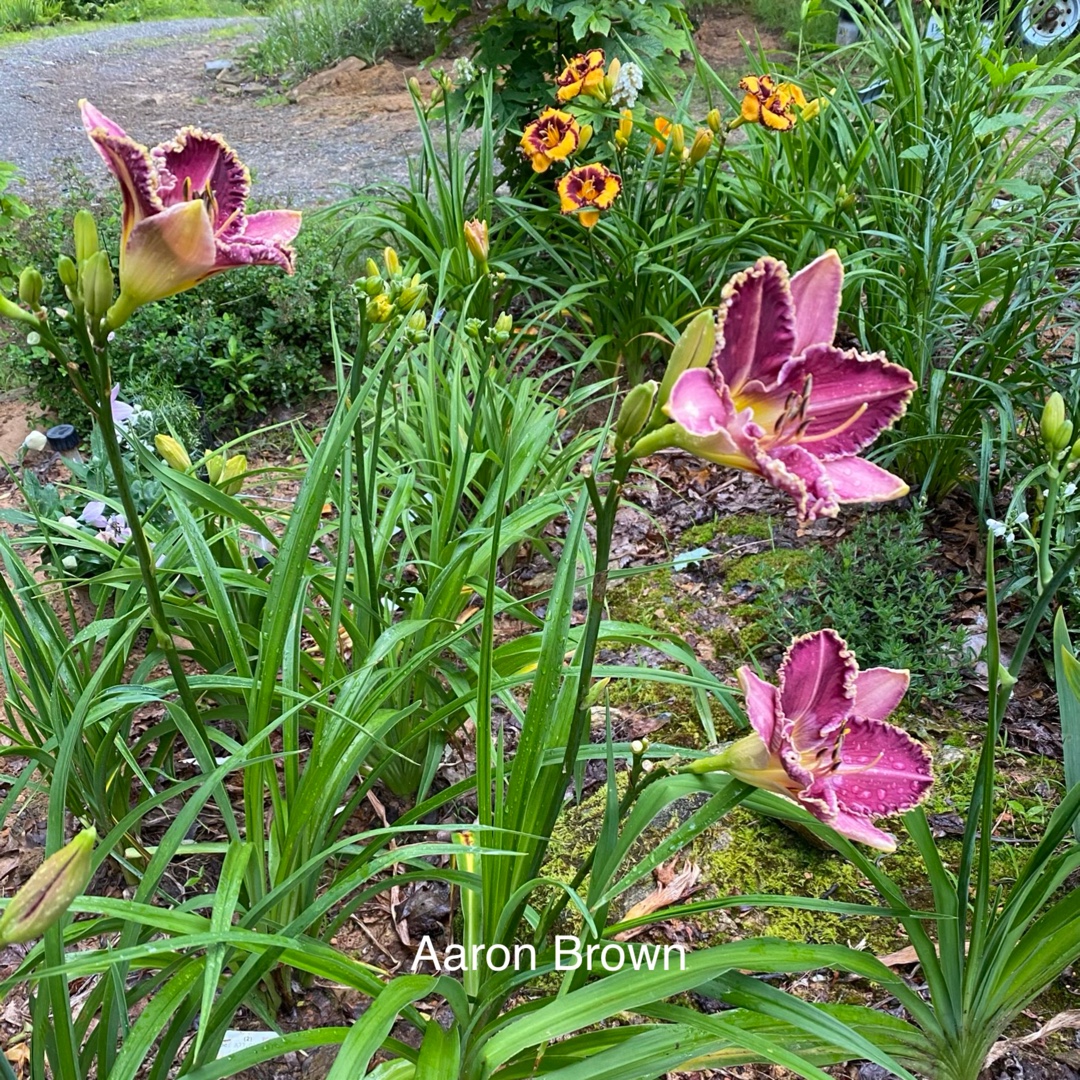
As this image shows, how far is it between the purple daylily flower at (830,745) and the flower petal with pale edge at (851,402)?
0.20 metres

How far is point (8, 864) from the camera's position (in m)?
1.65

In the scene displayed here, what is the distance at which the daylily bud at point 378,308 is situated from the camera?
1233 millimetres

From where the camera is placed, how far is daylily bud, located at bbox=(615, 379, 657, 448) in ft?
2.43

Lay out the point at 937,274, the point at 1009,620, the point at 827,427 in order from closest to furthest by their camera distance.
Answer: the point at 827,427, the point at 1009,620, the point at 937,274

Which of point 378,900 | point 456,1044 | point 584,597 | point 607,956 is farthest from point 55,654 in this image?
point 584,597

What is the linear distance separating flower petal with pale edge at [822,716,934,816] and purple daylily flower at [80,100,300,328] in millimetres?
885

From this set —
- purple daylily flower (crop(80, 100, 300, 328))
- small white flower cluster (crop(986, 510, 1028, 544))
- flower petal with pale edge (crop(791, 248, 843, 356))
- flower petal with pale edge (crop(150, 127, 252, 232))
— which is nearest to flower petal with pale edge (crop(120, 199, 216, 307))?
purple daylily flower (crop(80, 100, 300, 328))

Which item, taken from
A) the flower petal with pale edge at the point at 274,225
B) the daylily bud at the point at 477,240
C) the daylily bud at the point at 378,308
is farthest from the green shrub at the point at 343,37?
the flower petal with pale edge at the point at 274,225

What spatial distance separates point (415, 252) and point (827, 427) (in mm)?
2837

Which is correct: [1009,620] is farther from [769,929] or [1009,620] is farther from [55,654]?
[55,654]

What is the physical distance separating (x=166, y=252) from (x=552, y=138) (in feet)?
7.32

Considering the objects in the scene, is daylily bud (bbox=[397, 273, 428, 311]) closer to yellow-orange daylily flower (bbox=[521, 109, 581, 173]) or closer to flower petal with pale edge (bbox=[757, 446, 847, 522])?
flower petal with pale edge (bbox=[757, 446, 847, 522])

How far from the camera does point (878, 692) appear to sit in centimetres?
100

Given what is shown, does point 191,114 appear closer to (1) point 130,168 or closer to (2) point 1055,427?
(1) point 130,168
